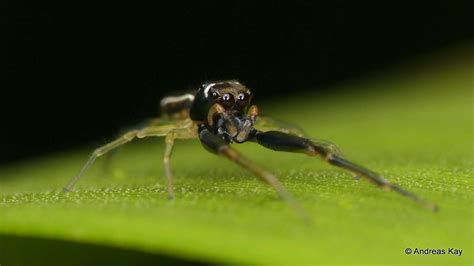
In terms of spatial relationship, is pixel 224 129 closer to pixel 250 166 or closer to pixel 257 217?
pixel 250 166

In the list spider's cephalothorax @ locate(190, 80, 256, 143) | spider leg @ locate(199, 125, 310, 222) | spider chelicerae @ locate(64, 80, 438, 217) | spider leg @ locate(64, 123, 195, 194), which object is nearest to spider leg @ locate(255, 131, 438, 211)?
spider chelicerae @ locate(64, 80, 438, 217)

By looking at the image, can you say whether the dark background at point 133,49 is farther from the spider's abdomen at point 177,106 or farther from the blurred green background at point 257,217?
the blurred green background at point 257,217

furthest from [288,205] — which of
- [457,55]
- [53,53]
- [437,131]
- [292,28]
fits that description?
[457,55]

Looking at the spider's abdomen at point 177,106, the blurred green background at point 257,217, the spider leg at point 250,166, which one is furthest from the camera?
the spider's abdomen at point 177,106

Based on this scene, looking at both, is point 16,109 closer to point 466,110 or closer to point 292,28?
point 292,28

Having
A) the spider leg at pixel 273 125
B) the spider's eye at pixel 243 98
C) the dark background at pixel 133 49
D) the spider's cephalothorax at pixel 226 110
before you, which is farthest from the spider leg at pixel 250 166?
the dark background at pixel 133 49

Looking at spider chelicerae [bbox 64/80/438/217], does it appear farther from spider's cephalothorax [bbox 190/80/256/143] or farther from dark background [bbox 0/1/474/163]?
dark background [bbox 0/1/474/163]

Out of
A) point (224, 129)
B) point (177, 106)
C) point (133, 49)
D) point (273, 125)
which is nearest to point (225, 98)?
point (224, 129)
